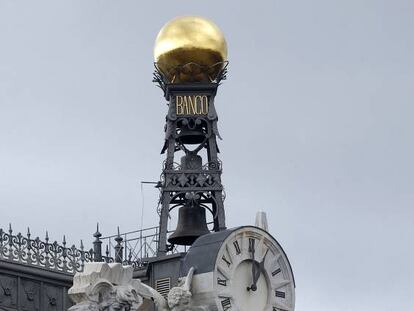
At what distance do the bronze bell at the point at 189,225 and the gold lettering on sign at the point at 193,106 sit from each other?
2.45 meters

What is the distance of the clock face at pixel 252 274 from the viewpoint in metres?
33.8

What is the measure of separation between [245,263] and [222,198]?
375 inches

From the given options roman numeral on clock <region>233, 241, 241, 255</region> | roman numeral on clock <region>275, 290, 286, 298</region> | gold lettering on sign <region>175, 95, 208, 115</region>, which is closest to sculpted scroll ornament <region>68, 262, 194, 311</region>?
roman numeral on clock <region>233, 241, 241, 255</region>

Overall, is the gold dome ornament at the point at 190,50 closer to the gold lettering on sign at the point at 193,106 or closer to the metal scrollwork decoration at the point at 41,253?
the gold lettering on sign at the point at 193,106

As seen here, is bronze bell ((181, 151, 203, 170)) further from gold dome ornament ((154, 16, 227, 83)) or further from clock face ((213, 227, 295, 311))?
clock face ((213, 227, 295, 311))

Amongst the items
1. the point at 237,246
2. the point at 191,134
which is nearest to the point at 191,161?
the point at 191,134

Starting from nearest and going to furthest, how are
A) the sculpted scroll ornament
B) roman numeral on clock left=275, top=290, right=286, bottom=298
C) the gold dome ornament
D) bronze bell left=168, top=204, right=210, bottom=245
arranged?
the sculpted scroll ornament
roman numeral on clock left=275, top=290, right=286, bottom=298
bronze bell left=168, top=204, right=210, bottom=245
the gold dome ornament

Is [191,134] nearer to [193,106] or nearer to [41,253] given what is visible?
[193,106]

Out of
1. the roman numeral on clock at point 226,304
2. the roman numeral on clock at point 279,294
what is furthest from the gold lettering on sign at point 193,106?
the roman numeral on clock at point 226,304

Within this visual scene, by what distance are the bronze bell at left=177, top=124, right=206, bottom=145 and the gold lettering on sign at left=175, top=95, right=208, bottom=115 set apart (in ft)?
1.13

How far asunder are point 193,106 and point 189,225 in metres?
3.17

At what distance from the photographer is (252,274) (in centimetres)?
3447

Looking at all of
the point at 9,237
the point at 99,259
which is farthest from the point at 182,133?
the point at 9,237

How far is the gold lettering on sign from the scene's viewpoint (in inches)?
1745
